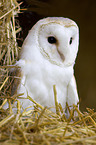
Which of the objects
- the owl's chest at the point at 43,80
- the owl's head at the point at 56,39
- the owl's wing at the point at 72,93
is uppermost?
the owl's head at the point at 56,39

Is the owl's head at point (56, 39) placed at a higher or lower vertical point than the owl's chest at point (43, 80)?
higher

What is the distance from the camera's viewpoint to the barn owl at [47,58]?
1.43 m

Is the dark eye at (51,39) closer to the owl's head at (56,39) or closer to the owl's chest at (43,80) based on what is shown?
the owl's head at (56,39)

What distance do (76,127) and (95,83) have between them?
5.54 ft

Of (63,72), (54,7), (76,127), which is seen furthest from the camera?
(54,7)

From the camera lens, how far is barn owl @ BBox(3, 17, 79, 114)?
56.3 inches

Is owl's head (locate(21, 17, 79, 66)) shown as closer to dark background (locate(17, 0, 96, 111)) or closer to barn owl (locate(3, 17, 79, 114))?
barn owl (locate(3, 17, 79, 114))

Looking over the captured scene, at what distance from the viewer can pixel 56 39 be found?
1433 mm

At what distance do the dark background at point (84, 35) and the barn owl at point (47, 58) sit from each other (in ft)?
3.07

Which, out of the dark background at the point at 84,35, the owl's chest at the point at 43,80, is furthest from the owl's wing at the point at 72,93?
the dark background at the point at 84,35

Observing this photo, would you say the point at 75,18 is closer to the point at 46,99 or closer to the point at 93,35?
the point at 93,35

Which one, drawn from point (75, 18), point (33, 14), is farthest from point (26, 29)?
point (75, 18)

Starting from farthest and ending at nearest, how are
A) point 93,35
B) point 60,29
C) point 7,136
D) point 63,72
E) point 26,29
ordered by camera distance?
point 93,35, point 26,29, point 63,72, point 60,29, point 7,136

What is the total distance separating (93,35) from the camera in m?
2.69
